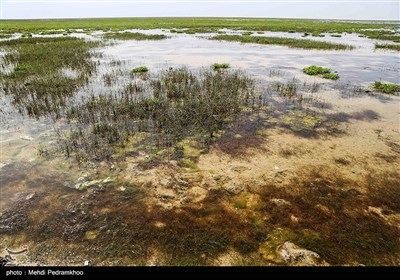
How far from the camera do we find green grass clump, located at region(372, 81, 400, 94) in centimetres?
1761

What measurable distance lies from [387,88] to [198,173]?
16122mm

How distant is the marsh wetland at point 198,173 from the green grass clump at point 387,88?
0.27 feet

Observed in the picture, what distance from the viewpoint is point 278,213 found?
23.5 feet

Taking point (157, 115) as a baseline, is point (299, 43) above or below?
above

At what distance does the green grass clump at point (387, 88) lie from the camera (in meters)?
17.6

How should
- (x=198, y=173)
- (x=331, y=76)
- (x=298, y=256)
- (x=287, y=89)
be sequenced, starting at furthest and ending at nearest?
(x=331, y=76) < (x=287, y=89) < (x=198, y=173) < (x=298, y=256)

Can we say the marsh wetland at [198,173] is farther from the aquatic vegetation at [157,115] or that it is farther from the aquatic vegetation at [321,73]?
the aquatic vegetation at [321,73]

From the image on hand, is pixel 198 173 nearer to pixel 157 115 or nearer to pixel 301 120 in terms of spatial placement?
pixel 157 115

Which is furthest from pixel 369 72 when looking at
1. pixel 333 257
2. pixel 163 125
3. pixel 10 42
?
pixel 10 42

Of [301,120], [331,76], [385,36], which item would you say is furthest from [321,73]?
[385,36]

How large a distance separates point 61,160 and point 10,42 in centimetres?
3733

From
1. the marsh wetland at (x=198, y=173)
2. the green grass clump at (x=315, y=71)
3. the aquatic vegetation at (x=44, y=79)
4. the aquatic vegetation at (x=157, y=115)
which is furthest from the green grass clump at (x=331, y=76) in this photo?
the aquatic vegetation at (x=44, y=79)

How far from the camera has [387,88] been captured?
58.5 ft
